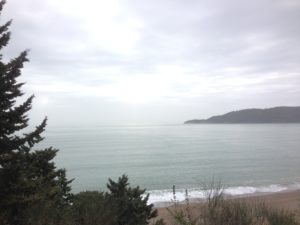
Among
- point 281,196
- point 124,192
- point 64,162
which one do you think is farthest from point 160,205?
point 64,162

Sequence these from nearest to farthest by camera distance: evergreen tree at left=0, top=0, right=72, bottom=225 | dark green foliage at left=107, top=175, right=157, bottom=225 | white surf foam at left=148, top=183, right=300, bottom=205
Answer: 1. evergreen tree at left=0, top=0, right=72, bottom=225
2. dark green foliage at left=107, top=175, right=157, bottom=225
3. white surf foam at left=148, top=183, right=300, bottom=205

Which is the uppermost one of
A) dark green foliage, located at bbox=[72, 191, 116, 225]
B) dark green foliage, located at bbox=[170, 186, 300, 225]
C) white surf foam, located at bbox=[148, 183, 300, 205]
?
dark green foliage, located at bbox=[170, 186, 300, 225]

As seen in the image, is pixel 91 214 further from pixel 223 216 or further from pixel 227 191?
pixel 227 191

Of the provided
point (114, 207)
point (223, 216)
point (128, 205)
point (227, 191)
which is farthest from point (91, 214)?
point (227, 191)

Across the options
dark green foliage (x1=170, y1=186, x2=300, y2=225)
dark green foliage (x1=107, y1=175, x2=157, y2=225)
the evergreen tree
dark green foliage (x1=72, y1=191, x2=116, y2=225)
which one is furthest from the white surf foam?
dark green foliage (x1=170, y1=186, x2=300, y2=225)

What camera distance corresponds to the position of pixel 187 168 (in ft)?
181

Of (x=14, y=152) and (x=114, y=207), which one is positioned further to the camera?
(x=114, y=207)

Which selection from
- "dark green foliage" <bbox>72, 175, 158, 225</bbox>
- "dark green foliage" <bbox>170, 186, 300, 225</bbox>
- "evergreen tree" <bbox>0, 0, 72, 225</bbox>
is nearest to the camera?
"dark green foliage" <bbox>170, 186, 300, 225</bbox>

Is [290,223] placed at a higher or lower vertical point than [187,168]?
higher

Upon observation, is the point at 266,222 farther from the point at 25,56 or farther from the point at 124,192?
the point at 124,192

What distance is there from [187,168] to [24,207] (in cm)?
4654

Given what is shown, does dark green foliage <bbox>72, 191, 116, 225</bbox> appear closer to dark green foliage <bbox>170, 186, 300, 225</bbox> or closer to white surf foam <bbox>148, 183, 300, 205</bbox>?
dark green foliage <bbox>170, 186, 300, 225</bbox>

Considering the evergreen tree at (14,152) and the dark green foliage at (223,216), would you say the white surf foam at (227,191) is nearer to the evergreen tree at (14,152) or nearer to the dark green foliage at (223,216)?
the evergreen tree at (14,152)

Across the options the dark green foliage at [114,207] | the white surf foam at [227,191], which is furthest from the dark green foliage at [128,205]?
the white surf foam at [227,191]
